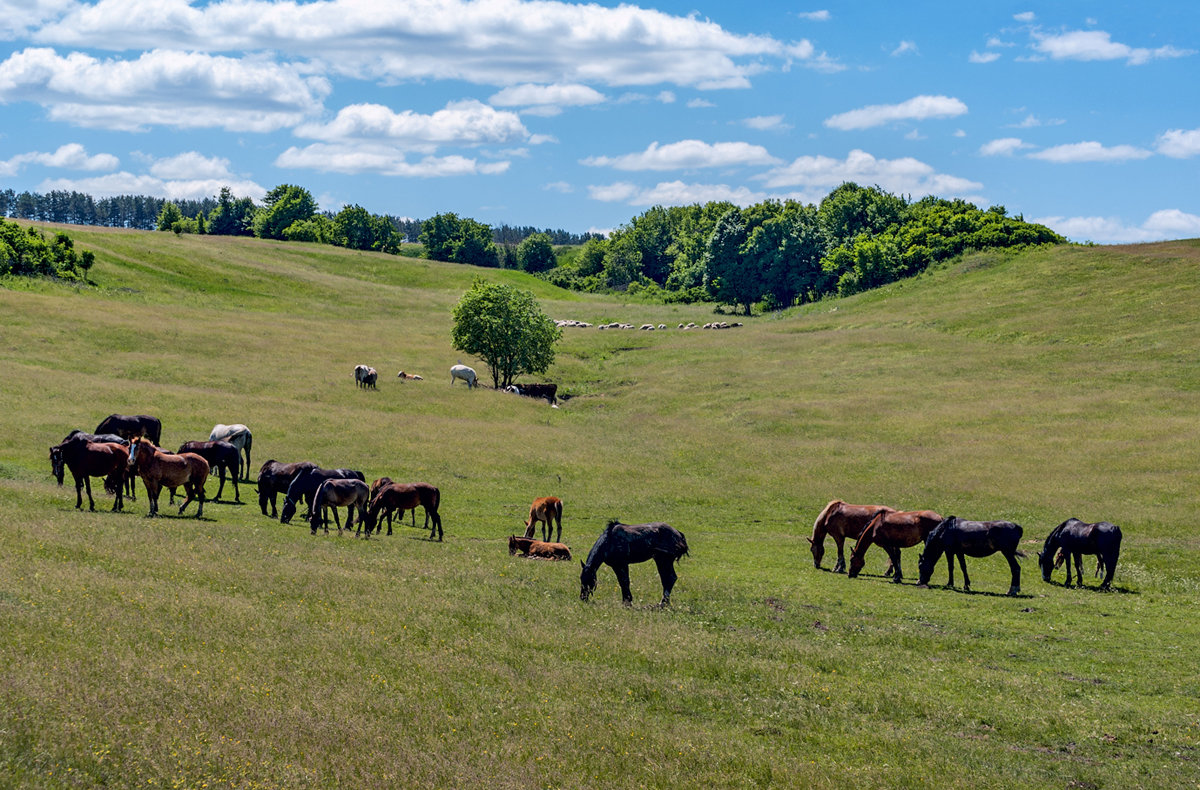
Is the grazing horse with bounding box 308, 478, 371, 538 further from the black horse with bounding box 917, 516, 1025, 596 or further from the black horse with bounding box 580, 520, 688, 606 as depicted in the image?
the black horse with bounding box 917, 516, 1025, 596

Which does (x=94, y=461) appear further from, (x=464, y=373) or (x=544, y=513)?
(x=464, y=373)

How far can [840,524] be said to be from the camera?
28.3 m

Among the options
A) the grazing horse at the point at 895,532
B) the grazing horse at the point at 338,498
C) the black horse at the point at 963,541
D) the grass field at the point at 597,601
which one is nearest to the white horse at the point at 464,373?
the grass field at the point at 597,601

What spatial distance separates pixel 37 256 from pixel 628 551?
8328cm

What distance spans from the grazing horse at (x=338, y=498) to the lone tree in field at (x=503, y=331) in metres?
40.0

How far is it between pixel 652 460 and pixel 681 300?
366 feet

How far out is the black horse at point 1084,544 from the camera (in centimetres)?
2612

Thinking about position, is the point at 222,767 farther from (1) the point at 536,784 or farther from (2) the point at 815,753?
(2) the point at 815,753

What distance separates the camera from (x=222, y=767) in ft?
36.0

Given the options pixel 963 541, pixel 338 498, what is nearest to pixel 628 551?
pixel 963 541

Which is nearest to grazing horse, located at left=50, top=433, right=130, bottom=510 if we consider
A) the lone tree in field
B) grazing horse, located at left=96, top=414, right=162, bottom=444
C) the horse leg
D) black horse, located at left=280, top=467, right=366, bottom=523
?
black horse, located at left=280, top=467, right=366, bottom=523

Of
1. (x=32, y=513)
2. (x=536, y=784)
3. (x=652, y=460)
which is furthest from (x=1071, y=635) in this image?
(x=652, y=460)

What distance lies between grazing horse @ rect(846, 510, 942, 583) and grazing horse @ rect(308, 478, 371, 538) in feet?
46.6

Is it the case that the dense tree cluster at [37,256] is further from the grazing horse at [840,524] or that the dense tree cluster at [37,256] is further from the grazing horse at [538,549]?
the grazing horse at [840,524]
